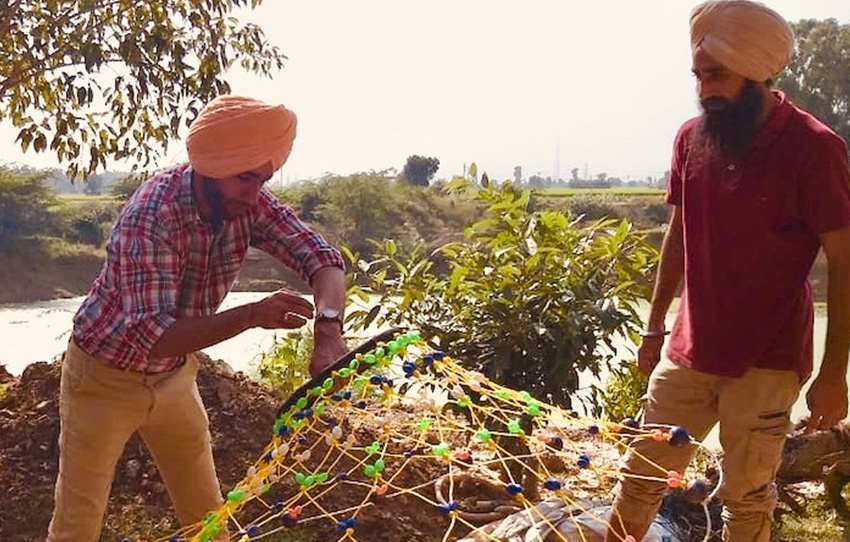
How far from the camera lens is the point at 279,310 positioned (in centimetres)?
168

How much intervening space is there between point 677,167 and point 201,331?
1.30m

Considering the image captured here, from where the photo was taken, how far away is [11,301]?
42.7ft

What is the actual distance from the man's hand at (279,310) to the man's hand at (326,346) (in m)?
0.14

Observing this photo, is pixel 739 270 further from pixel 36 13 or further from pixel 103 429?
pixel 36 13

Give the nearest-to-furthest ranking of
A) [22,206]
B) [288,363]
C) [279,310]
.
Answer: [279,310] < [288,363] < [22,206]

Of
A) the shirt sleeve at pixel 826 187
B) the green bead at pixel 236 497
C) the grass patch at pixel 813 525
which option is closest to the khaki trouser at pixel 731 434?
the shirt sleeve at pixel 826 187

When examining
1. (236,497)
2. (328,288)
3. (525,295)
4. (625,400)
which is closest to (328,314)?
(328,288)

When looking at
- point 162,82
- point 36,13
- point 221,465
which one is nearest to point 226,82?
point 162,82

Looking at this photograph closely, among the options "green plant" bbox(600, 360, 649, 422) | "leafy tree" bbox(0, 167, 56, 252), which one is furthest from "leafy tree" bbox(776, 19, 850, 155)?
"leafy tree" bbox(0, 167, 56, 252)

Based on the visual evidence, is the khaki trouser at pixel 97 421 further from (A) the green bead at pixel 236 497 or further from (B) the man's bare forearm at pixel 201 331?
(A) the green bead at pixel 236 497

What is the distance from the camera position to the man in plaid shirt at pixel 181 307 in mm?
1765

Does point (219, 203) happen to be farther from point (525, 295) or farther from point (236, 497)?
point (525, 295)

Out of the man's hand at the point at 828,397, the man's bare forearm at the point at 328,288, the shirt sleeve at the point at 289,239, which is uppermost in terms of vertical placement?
the shirt sleeve at the point at 289,239

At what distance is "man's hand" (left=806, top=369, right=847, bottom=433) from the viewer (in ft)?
6.68
